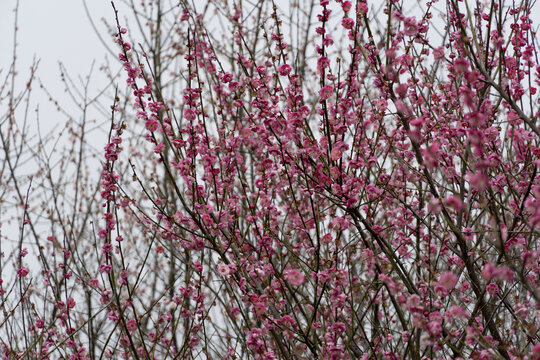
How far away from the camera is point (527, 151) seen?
10.2 feet

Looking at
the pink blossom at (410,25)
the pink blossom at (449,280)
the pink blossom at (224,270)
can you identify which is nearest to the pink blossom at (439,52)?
the pink blossom at (410,25)

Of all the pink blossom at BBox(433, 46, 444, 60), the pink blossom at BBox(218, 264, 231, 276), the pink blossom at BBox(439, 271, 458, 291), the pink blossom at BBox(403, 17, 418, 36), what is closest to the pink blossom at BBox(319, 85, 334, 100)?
the pink blossom at BBox(403, 17, 418, 36)

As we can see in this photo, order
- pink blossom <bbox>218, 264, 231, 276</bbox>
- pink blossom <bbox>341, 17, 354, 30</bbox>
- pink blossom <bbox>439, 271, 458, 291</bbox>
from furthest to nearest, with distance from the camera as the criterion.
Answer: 1. pink blossom <bbox>341, 17, 354, 30</bbox>
2. pink blossom <bbox>218, 264, 231, 276</bbox>
3. pink blossom <bbox>439, 271, 458, 291</bbox>

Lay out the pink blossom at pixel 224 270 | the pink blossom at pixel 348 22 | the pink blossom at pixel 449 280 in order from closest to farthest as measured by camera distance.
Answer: the pink blossom at pixel 449 280 < the pink blossom at pixel 224 270 < the pink blossom at pixel 348 22

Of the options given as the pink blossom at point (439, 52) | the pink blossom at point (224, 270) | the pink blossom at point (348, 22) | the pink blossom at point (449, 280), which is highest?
the pink blossom at point (348, 22)

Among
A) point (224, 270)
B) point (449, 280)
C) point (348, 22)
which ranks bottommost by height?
point (449, 280)

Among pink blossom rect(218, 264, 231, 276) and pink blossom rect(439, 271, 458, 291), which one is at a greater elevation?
pink blossom rect(218, 264, 231, 276)

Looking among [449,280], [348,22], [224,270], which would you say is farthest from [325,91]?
[449,280]

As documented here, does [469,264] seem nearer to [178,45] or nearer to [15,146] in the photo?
[15,146]

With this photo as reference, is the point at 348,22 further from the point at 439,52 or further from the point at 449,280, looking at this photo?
the point at 449,280

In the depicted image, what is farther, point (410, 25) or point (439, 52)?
point (439, 52)

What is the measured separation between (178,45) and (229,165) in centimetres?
502

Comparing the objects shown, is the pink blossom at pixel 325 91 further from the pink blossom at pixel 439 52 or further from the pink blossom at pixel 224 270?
the pink blossom at pixel 224 270

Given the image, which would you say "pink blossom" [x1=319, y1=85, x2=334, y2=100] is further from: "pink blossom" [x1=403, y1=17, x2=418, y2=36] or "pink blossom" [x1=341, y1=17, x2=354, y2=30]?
"pink blossom" [x1=403, y1=17, x2=418, y2=36]
